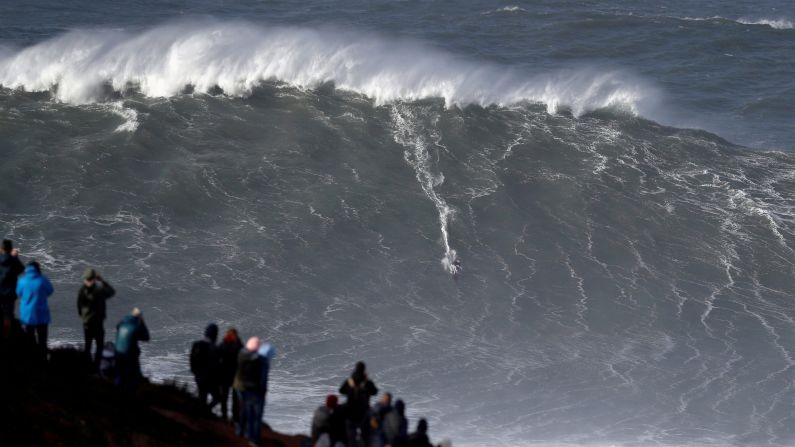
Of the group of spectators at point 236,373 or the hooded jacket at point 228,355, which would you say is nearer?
the group of spectators at point 236,373

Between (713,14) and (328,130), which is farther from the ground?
(713,14)

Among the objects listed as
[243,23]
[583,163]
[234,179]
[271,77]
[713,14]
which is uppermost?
[713,14]

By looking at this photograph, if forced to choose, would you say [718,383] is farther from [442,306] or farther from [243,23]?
[243,23]

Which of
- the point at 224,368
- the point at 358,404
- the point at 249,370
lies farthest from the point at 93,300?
the point at 358,404

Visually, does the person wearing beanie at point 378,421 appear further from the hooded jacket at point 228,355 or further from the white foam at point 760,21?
the white foam at point 760,21

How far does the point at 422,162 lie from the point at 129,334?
54.3 feet

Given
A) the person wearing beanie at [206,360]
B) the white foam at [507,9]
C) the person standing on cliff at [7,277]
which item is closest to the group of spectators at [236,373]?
the person wearing beanie at [206,360]

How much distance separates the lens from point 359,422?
1101cm

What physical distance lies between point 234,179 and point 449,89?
29.6ft

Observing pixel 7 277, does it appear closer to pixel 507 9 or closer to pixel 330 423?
pixel 330 423

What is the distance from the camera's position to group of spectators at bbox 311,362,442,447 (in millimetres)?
10812

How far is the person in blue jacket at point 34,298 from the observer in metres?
11.7

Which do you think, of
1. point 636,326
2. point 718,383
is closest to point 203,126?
point 636,326

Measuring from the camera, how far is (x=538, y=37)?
1608 inches
